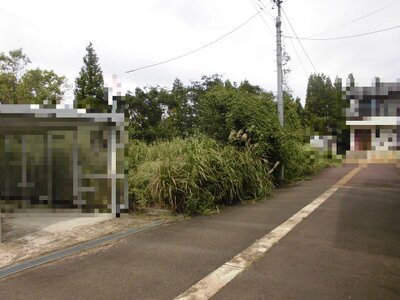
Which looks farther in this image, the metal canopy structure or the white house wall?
the white house wall

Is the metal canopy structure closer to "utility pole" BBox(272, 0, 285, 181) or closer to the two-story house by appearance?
"utility pole" BBox(272, 0, 285, 181)

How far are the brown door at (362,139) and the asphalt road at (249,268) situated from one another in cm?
433

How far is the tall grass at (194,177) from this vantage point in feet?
25.5

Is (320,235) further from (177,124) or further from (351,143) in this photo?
(177,124)

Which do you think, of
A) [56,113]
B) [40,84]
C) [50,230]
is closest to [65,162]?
[56,113]

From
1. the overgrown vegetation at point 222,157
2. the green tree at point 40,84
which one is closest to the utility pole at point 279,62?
the overgrown vegetation at point 222,157

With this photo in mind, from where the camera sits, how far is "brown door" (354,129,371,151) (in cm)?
1142

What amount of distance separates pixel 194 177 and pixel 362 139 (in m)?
6.57

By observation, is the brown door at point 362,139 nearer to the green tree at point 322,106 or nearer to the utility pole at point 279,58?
the green tree at point 322,106

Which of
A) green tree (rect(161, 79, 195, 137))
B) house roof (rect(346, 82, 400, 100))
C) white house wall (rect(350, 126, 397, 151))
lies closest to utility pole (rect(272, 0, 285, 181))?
house roof (rect(346, 82, 400, 100))

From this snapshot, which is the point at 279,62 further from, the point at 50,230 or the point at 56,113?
the point at 50,230

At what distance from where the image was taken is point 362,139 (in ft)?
38.4

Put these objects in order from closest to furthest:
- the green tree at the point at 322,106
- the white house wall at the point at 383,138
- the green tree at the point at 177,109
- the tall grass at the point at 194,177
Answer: the tall grass at the point at 194,177, the white house wall at the point at 383,138, the green tree at the point at 322,106, the green tree at the point at 177,109

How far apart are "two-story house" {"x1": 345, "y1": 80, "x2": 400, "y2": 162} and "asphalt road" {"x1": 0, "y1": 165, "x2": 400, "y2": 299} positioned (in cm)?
394
